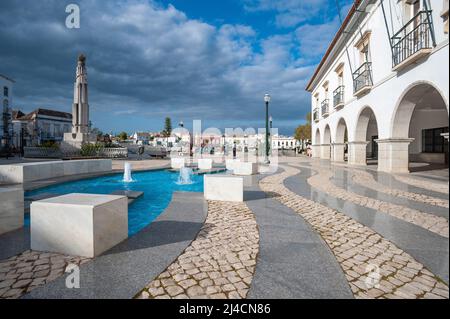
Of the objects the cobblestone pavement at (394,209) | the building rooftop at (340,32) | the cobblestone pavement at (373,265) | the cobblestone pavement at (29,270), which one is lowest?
the cobblestone pavement at (373,265)

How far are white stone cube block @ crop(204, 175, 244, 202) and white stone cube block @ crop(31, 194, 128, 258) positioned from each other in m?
3.29

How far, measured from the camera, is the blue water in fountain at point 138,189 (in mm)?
5598

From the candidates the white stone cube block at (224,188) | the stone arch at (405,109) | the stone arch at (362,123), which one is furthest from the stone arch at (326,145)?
the white stone cube block at (224,188)

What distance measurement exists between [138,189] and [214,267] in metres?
6.64

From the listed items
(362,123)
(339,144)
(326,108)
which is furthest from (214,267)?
(326,108)

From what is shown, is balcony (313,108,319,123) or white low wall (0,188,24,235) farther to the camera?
balcony (313,108,319,123)

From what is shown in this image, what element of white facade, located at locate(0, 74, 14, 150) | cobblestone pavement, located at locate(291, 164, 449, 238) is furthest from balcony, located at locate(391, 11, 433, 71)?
white facade, located at locate(0, 74, 14, 150)

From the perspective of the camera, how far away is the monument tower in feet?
62.8

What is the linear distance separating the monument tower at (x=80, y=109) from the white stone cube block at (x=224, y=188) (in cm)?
1791

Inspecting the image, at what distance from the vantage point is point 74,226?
10.2ft

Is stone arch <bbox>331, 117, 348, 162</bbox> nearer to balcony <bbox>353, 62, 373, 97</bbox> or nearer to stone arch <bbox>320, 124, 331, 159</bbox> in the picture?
stone arch <bbox>320, 124, 331, 159</bbox>

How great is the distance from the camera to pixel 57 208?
3.17 metres

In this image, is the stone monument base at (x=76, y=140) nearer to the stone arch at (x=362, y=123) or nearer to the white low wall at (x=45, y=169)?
the white low wall at (x=45, y=169)

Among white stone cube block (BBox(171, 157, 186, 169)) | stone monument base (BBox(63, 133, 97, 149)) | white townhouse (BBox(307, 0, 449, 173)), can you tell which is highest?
white townhouse (BBox(307, 0, 449, 173))
